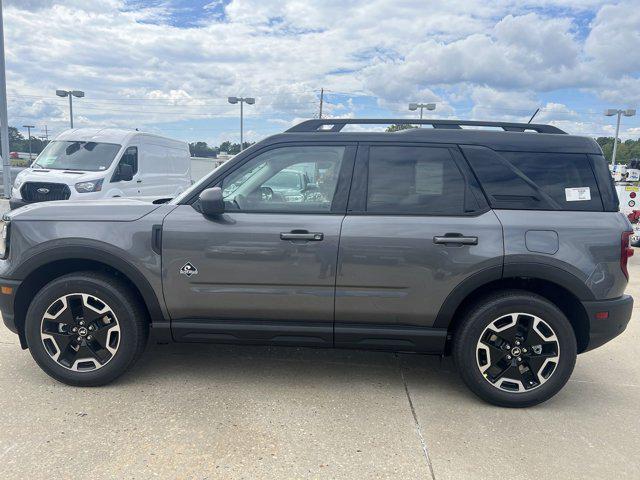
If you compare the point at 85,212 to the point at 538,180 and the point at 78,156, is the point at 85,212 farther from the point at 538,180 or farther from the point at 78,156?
the point at 78,156

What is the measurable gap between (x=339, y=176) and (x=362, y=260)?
24.3 inches

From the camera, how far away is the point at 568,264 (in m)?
3.23

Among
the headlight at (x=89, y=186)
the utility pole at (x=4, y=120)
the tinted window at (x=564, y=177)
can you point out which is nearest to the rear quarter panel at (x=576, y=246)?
the tinted window at (x=564, y=177)

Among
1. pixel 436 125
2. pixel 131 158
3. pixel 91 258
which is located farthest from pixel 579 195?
pixel 131 158

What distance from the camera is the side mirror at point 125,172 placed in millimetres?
10898

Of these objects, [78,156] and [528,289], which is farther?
[78,156]

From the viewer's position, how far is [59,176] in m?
9.98

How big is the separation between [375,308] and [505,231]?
99 cm

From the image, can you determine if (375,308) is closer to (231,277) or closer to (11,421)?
(231,277)

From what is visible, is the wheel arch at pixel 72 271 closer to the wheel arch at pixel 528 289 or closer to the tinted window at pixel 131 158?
the wheel arch at pixel 528 289

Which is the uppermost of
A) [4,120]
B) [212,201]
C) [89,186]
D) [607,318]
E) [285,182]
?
[4,120]

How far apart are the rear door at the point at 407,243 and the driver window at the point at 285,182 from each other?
0.19 m

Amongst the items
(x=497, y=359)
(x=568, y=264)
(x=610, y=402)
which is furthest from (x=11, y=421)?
(x=610, y=402)

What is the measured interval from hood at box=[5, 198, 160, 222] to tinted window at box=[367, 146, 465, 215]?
5.13 feet
